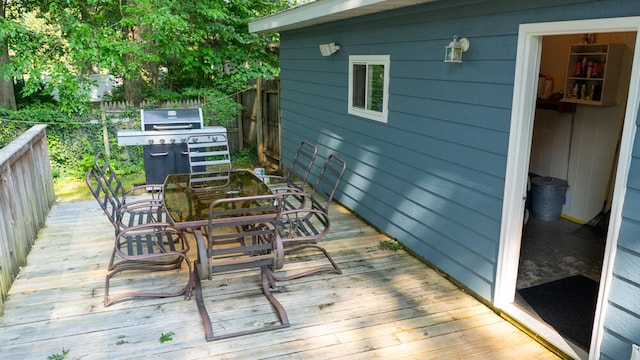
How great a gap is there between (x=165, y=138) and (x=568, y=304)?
15.2 feet

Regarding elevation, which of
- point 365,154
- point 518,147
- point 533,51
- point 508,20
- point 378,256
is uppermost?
point 508,20

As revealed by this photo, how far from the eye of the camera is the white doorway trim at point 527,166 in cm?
225

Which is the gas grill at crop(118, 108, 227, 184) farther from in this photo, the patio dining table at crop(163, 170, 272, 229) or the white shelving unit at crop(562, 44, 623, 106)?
the white shelving unit at crop(562, 44, 623, 106)

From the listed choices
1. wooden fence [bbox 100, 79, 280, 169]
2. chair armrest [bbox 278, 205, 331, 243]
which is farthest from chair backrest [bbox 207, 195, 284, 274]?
wooden fence [bbox 100, 79, 280, 169]

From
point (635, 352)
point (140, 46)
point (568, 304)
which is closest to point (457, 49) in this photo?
point (568, 304)

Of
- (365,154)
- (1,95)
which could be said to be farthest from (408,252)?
(1,95)

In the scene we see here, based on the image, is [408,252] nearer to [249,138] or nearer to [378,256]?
[378,256]

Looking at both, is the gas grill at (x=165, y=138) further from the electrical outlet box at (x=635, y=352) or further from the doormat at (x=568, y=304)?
the electrical outlet box at (x=635, y=352)

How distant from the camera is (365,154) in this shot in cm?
489

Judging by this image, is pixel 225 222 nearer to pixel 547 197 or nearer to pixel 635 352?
pixel 635 352

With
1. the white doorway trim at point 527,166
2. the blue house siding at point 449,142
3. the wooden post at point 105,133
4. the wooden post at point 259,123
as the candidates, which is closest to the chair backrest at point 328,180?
the blue house siding at point 449,142

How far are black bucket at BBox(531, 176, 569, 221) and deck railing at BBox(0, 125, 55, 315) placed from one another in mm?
4701

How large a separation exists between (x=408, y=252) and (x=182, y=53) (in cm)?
605

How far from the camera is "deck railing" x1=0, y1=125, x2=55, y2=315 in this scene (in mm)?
3393
